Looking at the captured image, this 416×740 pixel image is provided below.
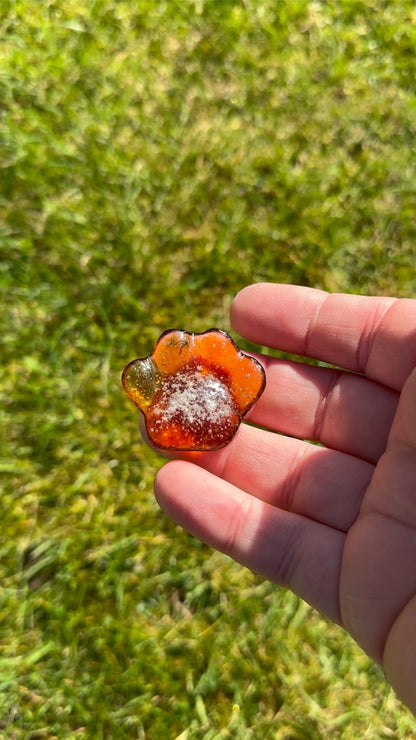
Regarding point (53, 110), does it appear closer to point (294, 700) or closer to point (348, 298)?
point (348, 298)

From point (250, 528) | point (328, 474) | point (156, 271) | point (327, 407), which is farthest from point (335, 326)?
point (156, 271)

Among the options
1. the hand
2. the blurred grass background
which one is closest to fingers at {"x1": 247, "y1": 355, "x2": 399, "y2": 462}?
the hand

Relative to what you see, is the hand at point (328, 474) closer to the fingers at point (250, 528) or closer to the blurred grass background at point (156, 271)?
the fingers at point (250, 528)

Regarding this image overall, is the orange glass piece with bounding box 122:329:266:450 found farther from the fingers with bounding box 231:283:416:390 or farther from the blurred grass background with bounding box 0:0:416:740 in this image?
the blurred grass background with bounding box 0:0:416:740

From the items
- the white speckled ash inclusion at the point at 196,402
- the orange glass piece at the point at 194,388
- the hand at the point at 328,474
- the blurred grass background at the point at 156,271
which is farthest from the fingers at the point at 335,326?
the blurred grass background at the point at 156,271

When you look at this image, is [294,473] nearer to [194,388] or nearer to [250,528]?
[250,528]

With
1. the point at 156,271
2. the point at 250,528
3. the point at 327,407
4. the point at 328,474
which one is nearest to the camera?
the point at 250,528

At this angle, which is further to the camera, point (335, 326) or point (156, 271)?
point (156, 271)
